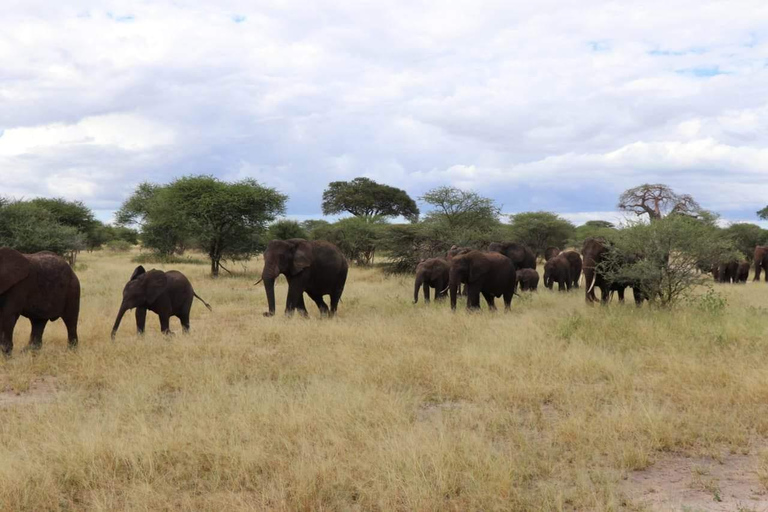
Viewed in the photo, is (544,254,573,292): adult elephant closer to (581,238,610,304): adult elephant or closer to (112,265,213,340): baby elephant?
(581,238,610,304): adult elephant

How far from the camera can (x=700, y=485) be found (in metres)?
4.47

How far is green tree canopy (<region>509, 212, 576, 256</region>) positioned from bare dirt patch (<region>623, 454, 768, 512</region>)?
121 ft

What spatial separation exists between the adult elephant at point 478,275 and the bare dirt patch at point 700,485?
28.2ft

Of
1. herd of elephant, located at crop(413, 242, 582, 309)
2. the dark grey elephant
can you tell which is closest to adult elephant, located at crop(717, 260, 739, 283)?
the dark grey elephant

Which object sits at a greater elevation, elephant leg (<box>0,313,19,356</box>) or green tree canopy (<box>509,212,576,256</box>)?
green tree canopy (<box>509,212,576,256</box>)

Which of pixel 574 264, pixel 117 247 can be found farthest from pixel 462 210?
pixel 117 247

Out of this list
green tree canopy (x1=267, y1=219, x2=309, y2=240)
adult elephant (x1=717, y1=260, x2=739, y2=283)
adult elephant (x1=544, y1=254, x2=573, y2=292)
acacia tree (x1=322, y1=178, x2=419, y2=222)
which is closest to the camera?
adult elephant (x1=544, y1=254, x2=573, y2=292)

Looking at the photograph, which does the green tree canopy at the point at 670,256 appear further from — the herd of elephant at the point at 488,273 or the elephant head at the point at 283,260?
the elephant head at the point at 283,260

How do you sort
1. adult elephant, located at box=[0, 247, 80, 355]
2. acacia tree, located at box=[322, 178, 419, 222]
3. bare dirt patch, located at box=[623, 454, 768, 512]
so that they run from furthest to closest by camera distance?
acacia tree, located at box=[322, 178, 419, 222]
adult elephant, located at box=[0, 247, 80, 355]
bare dirt patch, located at box=[623, 454, 768, 512]

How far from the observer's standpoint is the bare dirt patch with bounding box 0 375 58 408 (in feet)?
22.6

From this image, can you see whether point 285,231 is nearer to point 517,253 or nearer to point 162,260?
point 162,260

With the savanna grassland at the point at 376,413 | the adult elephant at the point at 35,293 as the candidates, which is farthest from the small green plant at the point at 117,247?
the adult elephant at the point at 35,293

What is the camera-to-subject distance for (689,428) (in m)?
5.58

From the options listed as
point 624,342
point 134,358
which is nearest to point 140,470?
point 134,358
